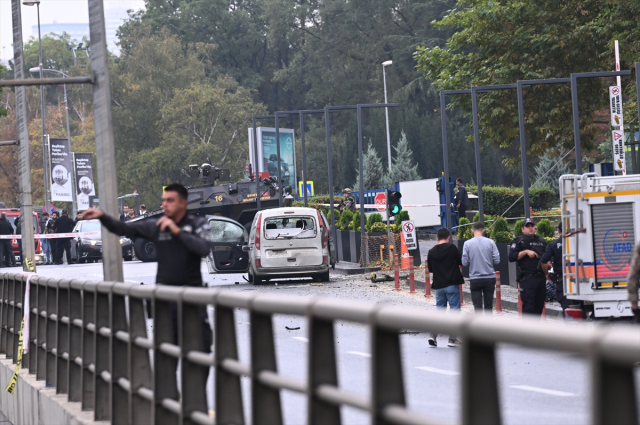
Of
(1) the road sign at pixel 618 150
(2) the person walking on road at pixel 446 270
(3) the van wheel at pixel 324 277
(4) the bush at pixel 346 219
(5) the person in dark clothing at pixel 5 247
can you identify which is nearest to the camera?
(2) the person walking on road at pixel 446 270

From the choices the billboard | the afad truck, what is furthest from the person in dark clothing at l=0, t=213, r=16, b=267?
the afad truck

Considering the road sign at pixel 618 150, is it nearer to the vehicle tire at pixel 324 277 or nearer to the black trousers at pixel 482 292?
the vehicle tire at pixel 324 277

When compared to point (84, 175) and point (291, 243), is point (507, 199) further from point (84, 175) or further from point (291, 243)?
point (291, 243)

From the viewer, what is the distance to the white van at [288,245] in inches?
1034

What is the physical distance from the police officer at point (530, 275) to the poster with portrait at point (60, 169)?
26.0m

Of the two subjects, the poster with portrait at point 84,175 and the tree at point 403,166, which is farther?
the tree at point 403,166

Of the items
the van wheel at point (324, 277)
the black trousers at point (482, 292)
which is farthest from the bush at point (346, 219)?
the black trousers at point (482, 292)

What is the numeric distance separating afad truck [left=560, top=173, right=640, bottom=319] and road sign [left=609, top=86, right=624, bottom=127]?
9.16 m

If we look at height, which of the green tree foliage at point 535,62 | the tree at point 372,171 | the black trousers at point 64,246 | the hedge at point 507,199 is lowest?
the black trousers at point 64,246

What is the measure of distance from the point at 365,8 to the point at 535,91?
50819 mm

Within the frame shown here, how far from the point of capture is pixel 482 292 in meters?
16.6

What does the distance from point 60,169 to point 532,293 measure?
2788 cm

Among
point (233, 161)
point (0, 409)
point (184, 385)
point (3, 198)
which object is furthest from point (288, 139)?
point (184, 385)

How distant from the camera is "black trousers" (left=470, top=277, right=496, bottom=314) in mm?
16141
